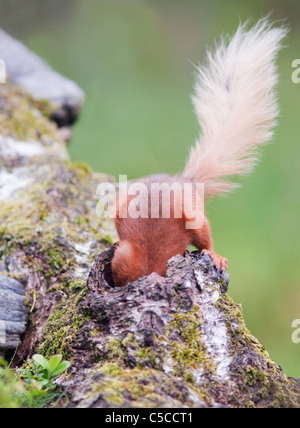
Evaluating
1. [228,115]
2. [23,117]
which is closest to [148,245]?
[228,115]

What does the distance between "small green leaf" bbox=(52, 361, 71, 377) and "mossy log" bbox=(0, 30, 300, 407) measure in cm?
3

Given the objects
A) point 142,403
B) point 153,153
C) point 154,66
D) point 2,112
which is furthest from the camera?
point 154,66

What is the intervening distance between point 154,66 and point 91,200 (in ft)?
16.6

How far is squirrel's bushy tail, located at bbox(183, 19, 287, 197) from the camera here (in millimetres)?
2705

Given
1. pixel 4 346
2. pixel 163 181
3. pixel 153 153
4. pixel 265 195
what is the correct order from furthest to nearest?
pixel 153 153 < pixel 265 195 < pixel 163 181 < pixel 4 346

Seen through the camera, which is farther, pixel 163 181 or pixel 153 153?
pixel 153 153

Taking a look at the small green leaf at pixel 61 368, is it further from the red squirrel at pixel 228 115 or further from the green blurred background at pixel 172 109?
the green blurred background at pixel 172 109

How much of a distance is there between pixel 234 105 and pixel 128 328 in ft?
5.01

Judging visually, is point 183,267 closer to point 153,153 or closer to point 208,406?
point 208,406

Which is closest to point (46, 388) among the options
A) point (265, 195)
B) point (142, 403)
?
point (142, 403)

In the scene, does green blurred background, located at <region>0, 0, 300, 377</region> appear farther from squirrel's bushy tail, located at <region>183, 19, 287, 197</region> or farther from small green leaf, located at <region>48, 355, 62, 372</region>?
small green leaf, located at <region>48, 355, 62, 372</region>

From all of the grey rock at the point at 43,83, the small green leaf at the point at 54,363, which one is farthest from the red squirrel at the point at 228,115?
the grey rock at the point at 43,83

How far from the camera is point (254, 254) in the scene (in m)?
5.00

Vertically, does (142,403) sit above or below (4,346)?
below
